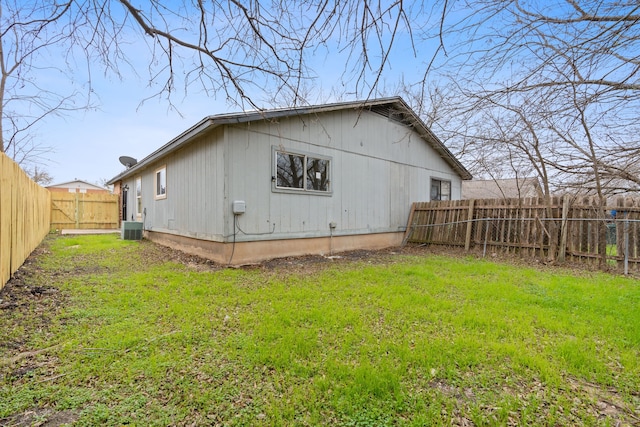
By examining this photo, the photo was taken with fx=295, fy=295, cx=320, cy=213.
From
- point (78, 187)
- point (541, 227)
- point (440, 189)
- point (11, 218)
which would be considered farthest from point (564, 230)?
point (78, 187)

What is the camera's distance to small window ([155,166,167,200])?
8906 millimetres

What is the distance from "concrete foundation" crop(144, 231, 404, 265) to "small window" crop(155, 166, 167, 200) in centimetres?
124

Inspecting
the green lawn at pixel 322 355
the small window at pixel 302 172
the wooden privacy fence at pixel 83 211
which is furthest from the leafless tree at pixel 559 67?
the wooden privacy fence at pixel 83 211

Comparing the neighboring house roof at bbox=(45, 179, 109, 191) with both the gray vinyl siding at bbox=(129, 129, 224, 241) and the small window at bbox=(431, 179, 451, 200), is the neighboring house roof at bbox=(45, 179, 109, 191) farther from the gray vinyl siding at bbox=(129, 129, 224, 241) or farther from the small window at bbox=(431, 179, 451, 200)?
the small window at bbox=(431, 179, 451, 200)

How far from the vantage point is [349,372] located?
7.23 feet

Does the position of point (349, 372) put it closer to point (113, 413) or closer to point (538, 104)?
point (113, 413)

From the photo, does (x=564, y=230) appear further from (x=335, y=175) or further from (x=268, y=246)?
(x=268, y=246)

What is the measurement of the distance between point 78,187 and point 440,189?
46568mm

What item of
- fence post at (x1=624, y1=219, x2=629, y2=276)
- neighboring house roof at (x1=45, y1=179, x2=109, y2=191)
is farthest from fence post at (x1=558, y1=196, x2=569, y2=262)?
neighboring house roof at (x1=45, y1=179, x2=109, y2=191)

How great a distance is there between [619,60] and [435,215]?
302 inches

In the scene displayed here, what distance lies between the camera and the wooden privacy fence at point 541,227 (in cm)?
605

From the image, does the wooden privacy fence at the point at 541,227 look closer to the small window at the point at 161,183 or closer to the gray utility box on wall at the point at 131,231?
the small window at the point at 161,183

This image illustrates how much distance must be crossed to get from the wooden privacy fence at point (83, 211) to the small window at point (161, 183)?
8.20 metres

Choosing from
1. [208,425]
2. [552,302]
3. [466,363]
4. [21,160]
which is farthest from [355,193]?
[21,160]
